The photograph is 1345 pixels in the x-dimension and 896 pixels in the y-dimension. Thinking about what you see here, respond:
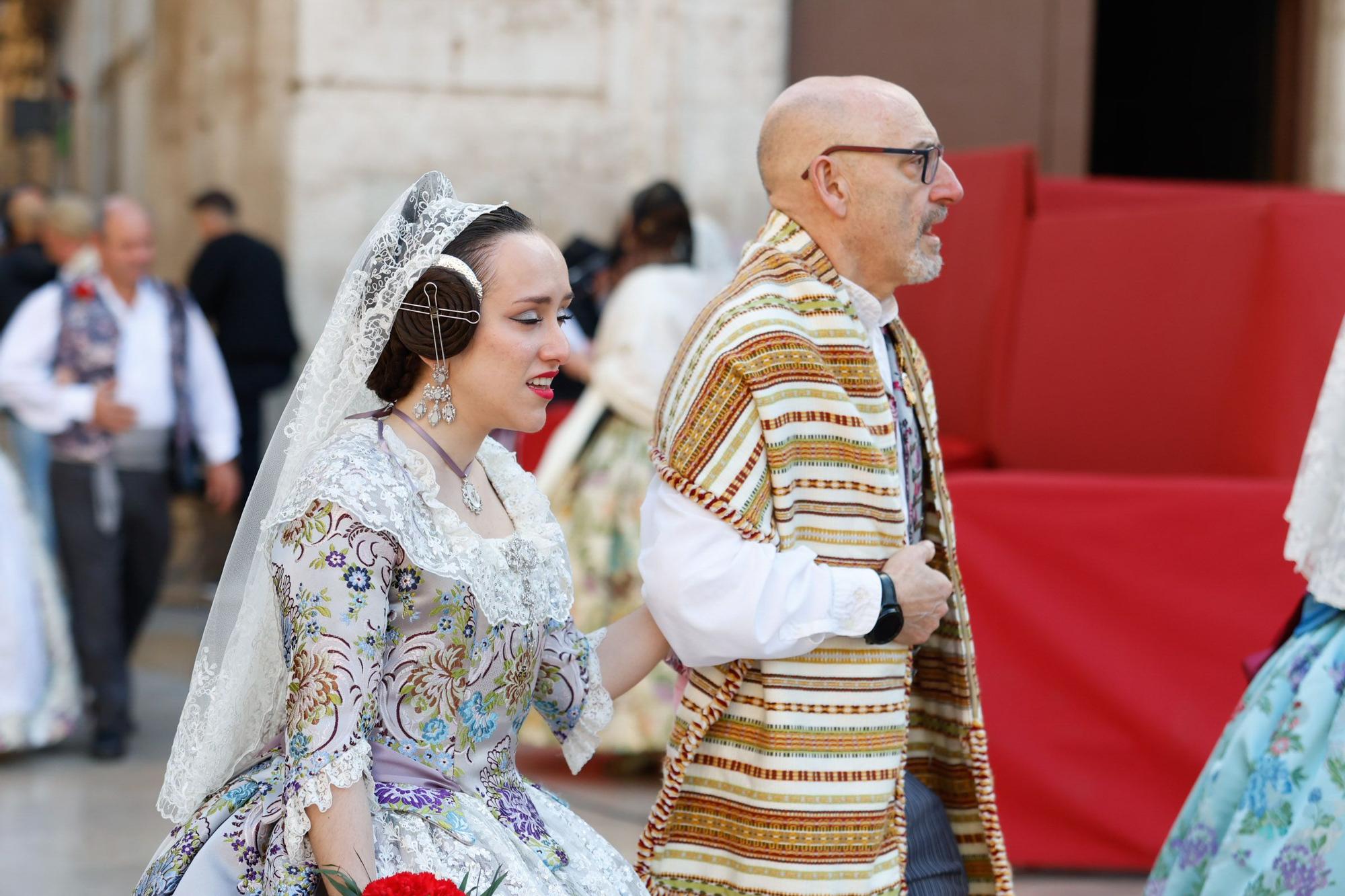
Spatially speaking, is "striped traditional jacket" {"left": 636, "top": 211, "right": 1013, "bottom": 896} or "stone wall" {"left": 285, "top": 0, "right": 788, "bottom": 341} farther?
"stone wall" {"left": 285, "top": 0, "right": 788, "bottom": 341}

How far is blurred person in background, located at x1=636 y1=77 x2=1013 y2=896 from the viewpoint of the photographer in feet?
7.95

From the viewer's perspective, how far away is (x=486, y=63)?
710 centimetres

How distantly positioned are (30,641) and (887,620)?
13.2ft

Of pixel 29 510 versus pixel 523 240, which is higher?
pixel 523 240

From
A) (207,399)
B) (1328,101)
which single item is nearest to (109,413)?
(207,399)

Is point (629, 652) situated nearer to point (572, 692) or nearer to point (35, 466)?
point (572, 692)

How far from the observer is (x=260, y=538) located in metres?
2.15

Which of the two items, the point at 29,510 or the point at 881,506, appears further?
the point at 29,510

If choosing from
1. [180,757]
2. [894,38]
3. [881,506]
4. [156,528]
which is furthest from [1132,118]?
[180,757]

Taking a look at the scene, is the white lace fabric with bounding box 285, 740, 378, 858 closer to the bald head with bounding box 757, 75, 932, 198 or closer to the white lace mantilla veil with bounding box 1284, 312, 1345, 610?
the bald head with bounding box 757, 75, 932, 198

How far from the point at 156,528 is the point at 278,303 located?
2.08 meters

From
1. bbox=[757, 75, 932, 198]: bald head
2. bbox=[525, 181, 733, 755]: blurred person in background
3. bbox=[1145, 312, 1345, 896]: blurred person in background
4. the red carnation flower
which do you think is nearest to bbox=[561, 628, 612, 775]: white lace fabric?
the red carnation flower

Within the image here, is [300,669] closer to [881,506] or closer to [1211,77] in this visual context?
[881,506]

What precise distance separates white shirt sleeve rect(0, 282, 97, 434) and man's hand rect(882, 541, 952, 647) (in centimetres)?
374
